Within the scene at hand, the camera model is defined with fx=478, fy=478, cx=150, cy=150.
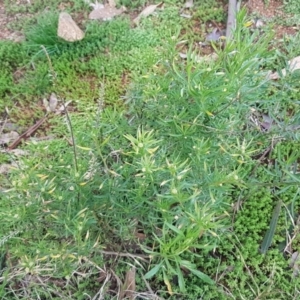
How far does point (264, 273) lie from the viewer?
2268mm

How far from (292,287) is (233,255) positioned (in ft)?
1.00

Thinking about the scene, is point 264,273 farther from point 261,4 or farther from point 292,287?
point 261,4

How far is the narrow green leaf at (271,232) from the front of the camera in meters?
2.31

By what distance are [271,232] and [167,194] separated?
3.00 ft

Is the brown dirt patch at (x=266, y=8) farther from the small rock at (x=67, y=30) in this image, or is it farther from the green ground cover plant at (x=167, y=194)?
the small rock at (x=67, y=30)

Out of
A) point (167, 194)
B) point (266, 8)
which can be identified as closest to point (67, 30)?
point (266, 8)

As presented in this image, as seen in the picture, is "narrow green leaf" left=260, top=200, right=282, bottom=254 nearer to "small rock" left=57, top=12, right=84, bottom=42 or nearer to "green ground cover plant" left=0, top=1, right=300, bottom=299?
"green ground cover plant" left=0, top=1, right=300, bottom=299

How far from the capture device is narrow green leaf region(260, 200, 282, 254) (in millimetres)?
2307

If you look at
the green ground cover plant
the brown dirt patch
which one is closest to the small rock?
the green ground cover plant

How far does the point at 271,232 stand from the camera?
2.31 metres

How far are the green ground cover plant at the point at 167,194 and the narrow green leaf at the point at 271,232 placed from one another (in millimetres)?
11

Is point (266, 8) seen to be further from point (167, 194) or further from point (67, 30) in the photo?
point (167, 194)

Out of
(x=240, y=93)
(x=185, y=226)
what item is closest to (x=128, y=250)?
(x=185, y=226)

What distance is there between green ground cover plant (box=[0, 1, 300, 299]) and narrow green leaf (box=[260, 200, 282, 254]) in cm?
1
